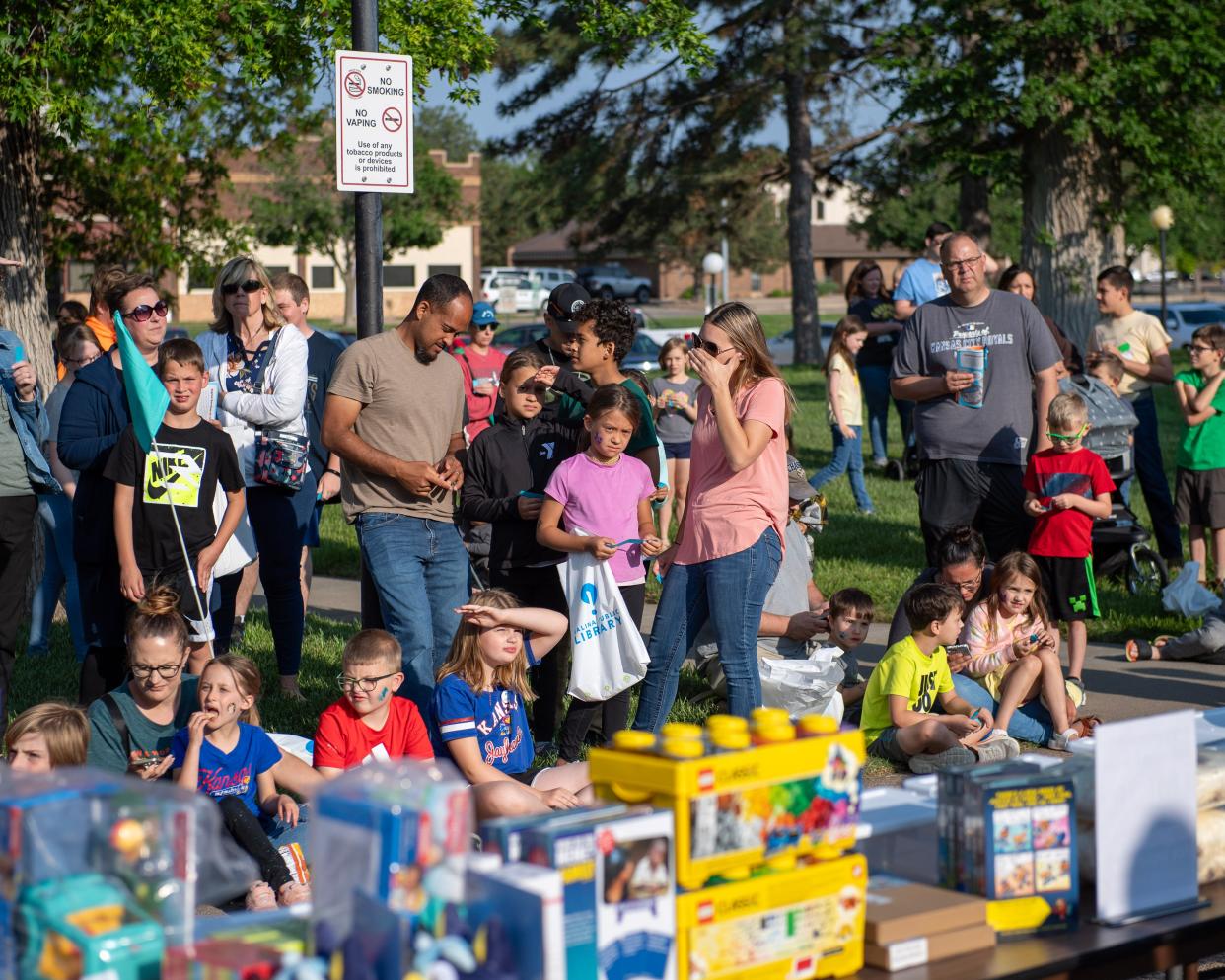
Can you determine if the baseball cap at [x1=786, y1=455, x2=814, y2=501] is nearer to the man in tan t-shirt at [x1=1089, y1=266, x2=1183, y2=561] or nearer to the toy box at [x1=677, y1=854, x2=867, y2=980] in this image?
the man in tan t-shirt at [x1=1089, y1=266, x2=1183, y2=561]

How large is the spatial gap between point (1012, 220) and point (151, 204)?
50942 millimetres

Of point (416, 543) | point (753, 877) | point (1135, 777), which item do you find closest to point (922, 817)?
point (1135, 777)

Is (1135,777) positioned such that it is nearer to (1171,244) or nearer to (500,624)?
(500,624)

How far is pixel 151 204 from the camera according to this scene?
15633 mm

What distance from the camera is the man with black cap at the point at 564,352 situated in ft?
22.9

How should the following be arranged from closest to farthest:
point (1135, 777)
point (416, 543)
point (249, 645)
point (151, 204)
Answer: point (1135, 777)
point (416, 543)
point (249, 645)
point (151, 204)

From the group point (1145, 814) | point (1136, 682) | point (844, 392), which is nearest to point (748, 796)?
point (1145, 814)

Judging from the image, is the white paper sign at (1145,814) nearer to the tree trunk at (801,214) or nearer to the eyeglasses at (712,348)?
the eyeglasses at (712,348)

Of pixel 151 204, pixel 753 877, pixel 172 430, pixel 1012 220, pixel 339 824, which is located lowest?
pixel 753 877

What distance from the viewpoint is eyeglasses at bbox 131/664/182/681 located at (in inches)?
214

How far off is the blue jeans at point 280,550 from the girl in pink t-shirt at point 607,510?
1.57 m

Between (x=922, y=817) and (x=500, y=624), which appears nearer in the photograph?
(x=922, y=817)

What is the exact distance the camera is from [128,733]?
5.42 metres

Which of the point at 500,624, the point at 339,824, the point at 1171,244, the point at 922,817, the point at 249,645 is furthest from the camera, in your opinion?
the point at 1171,244
